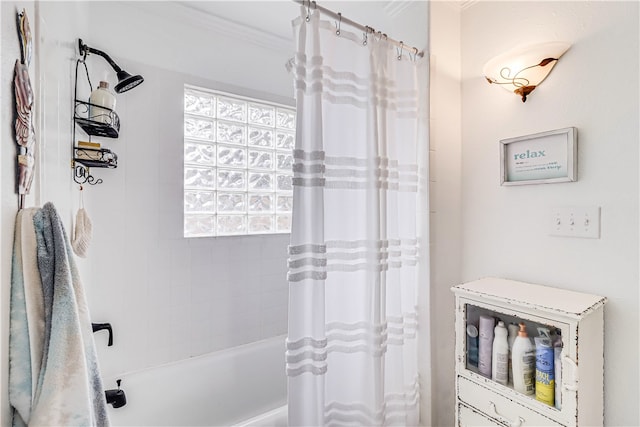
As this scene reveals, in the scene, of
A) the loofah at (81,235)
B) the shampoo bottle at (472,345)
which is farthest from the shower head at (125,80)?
the shampoo bottle at (472,345)

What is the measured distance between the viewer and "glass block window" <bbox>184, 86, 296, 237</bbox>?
2.07m

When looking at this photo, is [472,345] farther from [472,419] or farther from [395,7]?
[395,7]

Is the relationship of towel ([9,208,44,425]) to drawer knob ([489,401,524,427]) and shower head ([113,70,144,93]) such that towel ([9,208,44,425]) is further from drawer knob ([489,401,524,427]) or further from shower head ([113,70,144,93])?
drawer knob ([489,401,524,427])

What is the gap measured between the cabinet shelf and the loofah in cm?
45

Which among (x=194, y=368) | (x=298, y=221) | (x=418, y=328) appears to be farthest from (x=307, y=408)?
(x=194, y=368)

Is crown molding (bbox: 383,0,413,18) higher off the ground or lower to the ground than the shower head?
higher

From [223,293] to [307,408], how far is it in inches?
43.2

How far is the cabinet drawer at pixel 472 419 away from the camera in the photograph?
1198 millimetres

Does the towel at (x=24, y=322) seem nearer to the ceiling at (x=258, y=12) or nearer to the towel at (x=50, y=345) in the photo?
the towel at (x=50, y=345)

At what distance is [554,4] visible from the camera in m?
1.28

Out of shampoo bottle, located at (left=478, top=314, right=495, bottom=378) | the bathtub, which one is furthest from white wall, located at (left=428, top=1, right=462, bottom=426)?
the bathtub

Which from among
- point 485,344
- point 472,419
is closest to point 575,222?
point 485,344

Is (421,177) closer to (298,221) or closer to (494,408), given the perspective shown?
(298,221)

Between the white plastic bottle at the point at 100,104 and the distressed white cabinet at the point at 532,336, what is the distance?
1772 millimetres
